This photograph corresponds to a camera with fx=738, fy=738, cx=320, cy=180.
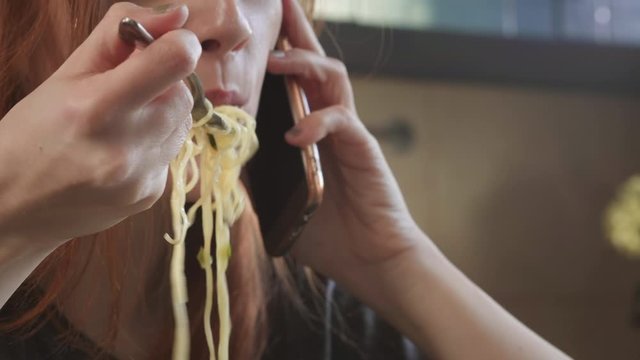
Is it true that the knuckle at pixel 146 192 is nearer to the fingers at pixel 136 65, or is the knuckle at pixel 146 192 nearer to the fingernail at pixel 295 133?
the fingers at pixel 136 65

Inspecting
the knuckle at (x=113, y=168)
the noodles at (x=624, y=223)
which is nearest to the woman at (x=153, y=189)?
the knuckle at (x=113, y=168)

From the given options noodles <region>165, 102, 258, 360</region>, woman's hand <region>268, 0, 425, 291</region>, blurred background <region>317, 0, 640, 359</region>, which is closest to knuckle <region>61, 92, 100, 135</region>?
noodles <region>165, 102, 258, 360</region>

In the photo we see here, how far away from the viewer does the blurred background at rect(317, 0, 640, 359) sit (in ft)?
6.60

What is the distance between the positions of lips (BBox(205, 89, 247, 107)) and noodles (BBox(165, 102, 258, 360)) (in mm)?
12

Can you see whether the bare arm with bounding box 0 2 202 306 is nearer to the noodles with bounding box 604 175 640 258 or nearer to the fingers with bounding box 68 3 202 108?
the fingers with bounding box 68 3 202 108

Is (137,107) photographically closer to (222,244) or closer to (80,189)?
(80,189)

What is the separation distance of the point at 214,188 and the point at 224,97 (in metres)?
0.10

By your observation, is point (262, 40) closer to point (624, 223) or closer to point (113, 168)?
point (113, 168)

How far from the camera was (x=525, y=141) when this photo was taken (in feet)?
6.97

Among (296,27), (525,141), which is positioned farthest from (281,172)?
(525,141)

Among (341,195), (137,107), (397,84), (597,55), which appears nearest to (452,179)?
(397,84)

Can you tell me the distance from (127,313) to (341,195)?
1.08 feet

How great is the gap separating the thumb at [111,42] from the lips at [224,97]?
27cm

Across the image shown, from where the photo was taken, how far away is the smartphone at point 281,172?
0.92 meters
